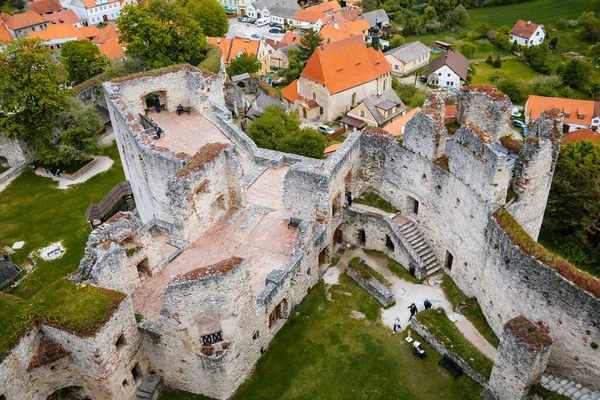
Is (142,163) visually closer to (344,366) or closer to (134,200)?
(134,200)

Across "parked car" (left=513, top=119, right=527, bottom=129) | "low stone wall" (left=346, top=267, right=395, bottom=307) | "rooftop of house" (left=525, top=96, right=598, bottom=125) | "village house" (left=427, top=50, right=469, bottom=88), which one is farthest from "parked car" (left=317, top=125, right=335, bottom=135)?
"low stone wall" (left=346, top=267, right=395, bottom=307)

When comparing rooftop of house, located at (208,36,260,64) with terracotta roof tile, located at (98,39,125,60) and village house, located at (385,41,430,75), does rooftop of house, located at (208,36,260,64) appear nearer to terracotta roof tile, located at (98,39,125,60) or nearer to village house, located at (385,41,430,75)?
terracotta roof tile, located at (98,39,125,60)

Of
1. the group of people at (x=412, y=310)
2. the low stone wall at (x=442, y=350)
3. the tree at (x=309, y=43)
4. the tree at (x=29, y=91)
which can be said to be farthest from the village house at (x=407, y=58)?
the low stone wall at (x=442, y=350)

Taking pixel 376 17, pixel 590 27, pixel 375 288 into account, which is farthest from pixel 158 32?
pixel 590 27

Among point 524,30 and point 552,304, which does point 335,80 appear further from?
point 552,304

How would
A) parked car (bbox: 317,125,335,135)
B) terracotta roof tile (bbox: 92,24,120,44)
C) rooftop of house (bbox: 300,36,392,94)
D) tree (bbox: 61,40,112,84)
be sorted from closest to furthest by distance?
tree (bbox: 61,40,112,84), parked car (bbox: 317,125,335,135), rooftop of house (bbox: 300,36,392,94), terracotta roof tile (bbox: 92,24,120,44)

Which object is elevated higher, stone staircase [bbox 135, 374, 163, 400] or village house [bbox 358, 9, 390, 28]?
stone staircase [bbox 135, 374, 163, 400]
